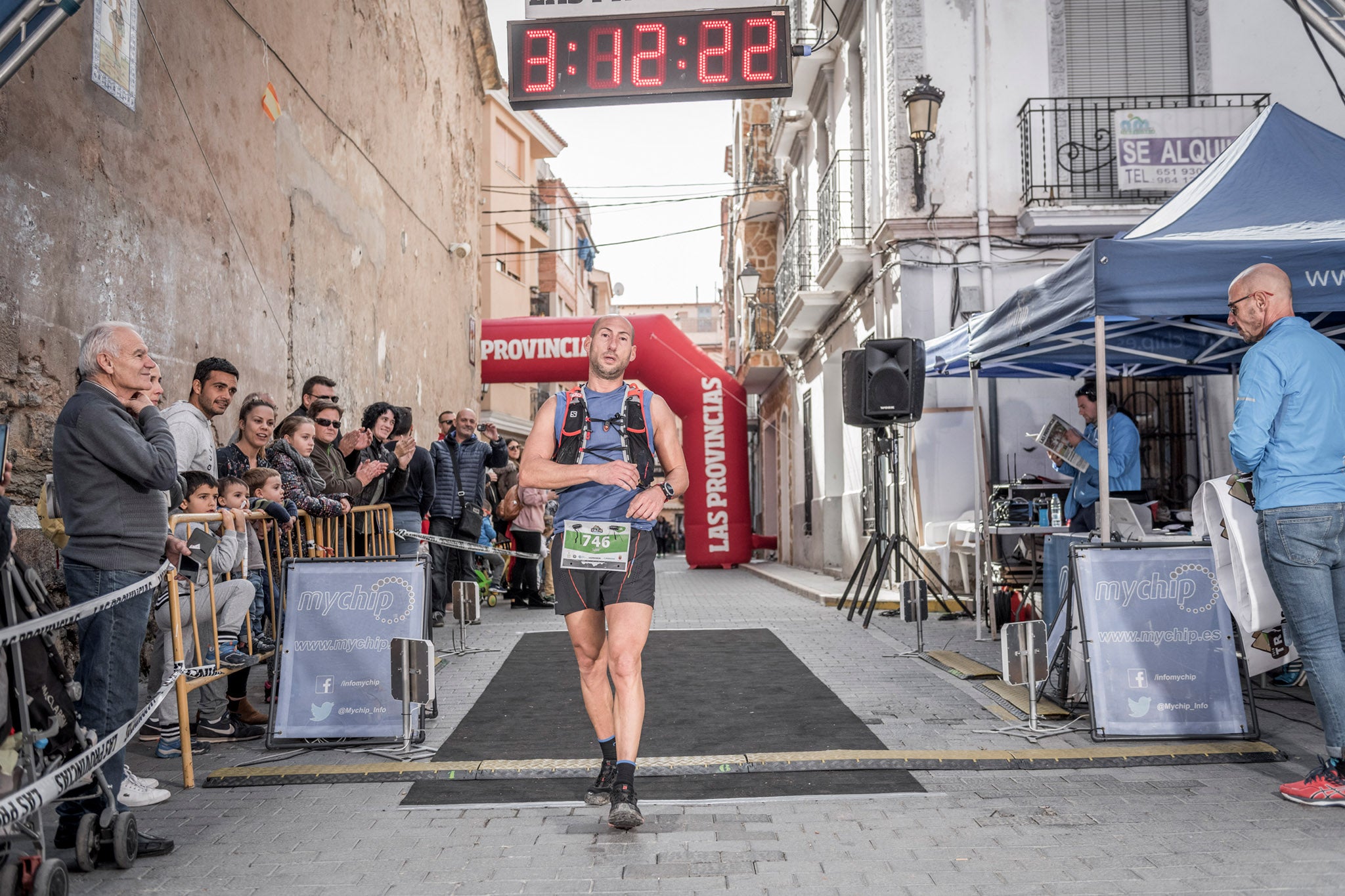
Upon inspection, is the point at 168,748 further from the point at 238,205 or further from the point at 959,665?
the point at 238,205

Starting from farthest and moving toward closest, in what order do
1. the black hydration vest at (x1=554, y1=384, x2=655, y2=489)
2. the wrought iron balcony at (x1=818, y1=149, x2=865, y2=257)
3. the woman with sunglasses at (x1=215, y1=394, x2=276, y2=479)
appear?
the wrought iron balcony at (x1=818, y1=149, x2=865, y2=257) < the woman with sunglasses at (x1=215, y1=394, x2=276, y2=479) < the black hydration vest at (x1=554, y1=384, x2=655, y2=489)

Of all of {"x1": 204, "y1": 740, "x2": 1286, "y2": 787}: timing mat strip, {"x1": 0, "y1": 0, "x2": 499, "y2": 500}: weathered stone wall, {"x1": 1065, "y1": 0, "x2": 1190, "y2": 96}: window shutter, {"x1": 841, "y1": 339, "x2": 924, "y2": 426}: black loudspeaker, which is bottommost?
{"x1": 204, "y1": 740, "x2": 1286, "y2": 787}: timing mat strip

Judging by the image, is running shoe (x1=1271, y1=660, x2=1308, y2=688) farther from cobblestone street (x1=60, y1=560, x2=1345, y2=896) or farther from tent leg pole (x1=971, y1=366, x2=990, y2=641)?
tent leg pole (x1=971, y1=366, x2=990, y2=641)

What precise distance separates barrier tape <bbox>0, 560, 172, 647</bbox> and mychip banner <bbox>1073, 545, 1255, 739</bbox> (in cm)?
426

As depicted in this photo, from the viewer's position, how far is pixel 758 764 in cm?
504

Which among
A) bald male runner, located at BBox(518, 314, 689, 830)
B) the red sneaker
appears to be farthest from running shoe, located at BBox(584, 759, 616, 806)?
the red sneaker

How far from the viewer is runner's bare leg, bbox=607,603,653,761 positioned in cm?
425

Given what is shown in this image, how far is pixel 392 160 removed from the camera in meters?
15.3

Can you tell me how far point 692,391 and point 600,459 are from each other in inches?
597

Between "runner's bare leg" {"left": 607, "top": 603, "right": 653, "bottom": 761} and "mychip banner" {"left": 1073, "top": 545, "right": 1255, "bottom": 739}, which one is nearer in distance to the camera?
"runner's bare leg" {"left": 607, "top": 603, "right": 653, "bottom": 761}

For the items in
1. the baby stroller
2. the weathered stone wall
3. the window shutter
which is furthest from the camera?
the window shutter

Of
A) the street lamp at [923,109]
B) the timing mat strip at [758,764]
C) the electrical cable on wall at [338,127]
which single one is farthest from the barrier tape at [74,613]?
the street lamp at [923,109]

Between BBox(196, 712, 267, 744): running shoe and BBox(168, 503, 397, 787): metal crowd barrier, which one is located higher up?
BBox(168, 503, 397, 787): metal crowd barrier

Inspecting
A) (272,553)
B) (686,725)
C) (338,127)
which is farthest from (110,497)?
(338,127)
